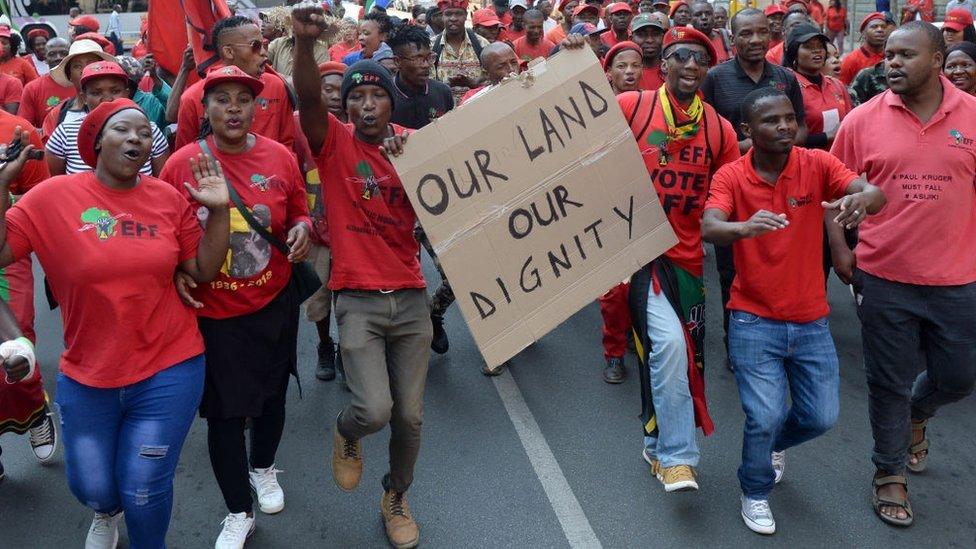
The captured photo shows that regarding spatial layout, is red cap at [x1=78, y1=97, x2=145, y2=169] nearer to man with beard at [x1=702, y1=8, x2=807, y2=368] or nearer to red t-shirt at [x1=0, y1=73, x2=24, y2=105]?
man with beard at [x1=702, y1=8, x2=807, y2=368]

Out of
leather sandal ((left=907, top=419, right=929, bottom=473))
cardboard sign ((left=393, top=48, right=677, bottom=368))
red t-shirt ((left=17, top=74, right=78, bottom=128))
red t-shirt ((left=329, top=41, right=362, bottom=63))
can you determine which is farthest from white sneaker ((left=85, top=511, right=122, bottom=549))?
red t-shirt ((left=329, top=41, right=362, bottom=63))

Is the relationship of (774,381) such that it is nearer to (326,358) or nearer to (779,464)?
(779,464)

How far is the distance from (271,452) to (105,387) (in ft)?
3.86

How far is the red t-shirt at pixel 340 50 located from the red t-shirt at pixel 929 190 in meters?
6.53

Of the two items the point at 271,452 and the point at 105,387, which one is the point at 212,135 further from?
the point at 271,452

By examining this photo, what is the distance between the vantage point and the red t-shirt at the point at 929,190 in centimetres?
394

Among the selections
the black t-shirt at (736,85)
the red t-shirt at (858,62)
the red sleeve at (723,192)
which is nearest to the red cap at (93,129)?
the red sleeve at (723,192)

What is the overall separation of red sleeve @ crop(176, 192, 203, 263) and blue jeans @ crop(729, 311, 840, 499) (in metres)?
2.39

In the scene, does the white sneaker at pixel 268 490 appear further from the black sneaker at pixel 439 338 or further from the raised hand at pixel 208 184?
the black sneaker at pixel 439 338

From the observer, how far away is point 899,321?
4.07 meters

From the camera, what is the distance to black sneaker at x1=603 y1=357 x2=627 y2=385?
573 cm

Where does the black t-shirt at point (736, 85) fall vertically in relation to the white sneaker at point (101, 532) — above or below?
below

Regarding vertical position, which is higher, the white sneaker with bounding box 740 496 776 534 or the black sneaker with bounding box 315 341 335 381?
the black sneaker with bounding box 315 341 335 381

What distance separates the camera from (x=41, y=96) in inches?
292
